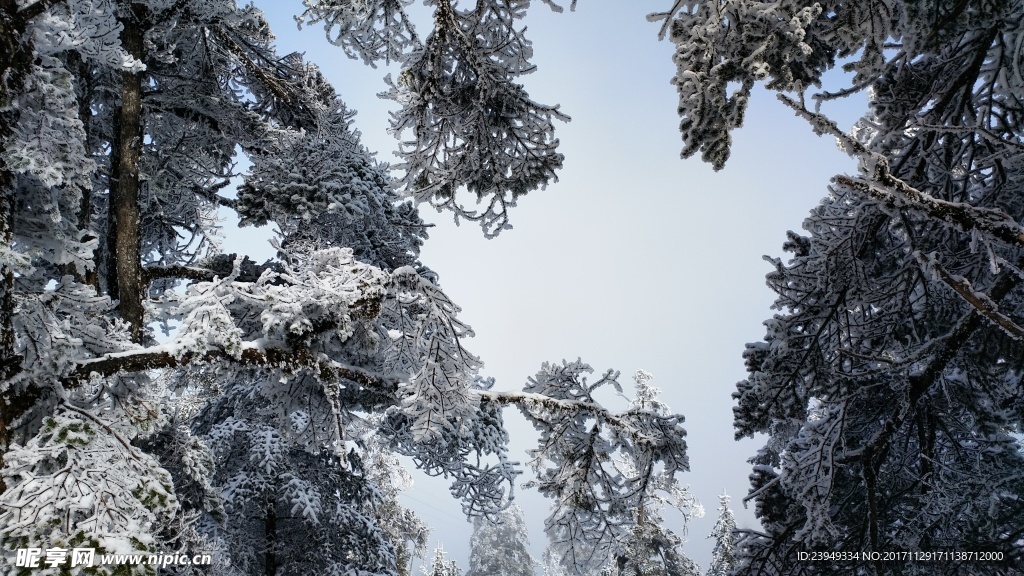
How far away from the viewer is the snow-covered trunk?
5.06 meters

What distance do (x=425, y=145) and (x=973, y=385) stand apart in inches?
231

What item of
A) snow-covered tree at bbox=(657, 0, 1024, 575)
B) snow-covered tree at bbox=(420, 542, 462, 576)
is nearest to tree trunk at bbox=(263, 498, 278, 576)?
snow-covered tree at bbox=(657, 0, 1024, 575)

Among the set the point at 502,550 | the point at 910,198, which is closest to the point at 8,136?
the point at 910,198

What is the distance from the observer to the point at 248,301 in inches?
148

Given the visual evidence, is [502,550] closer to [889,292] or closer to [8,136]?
[889,292]

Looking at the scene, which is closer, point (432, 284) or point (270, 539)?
point (432, 284)

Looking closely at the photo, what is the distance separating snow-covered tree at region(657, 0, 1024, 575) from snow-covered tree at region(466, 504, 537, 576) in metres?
30.2

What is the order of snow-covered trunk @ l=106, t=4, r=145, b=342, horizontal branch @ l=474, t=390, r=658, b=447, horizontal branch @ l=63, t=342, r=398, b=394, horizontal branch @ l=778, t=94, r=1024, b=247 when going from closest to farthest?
horizontal branch @ l=778, t=94, r=1024, b=247
horizontal branch @ l=63, t=342, r=398, b=394
horizontal branch @ l=474, t=390, r=658, b=447
snow-covered trunk @ l=106, t=4, r=145, b=342

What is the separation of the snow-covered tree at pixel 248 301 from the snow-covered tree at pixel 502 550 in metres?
28.3

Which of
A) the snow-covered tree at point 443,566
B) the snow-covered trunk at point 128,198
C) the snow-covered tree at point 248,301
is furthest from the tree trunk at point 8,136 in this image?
the snow-covered tree at point 443,566

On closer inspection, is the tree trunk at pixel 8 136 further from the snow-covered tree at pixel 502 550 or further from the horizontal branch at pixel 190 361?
the snow-covered tree at pixel 502 550

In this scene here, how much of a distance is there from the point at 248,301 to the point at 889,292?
5.39 metres

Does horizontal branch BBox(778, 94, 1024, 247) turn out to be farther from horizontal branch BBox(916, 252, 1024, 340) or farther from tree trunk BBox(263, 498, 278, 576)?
tree trunk BBox(263, 498, 278, 576)

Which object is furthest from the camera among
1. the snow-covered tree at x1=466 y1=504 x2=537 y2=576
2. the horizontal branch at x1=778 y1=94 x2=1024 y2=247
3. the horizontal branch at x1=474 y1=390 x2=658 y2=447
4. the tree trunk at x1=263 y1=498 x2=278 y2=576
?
the snow-covered tree at x1=466 y1=504 x2=537 y2=576
